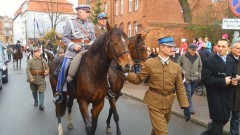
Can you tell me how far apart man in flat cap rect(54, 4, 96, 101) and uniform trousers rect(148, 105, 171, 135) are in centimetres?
200

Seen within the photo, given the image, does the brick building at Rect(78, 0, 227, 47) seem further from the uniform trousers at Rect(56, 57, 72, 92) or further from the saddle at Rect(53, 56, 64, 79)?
the uniform trousers at Rect(56, 57, 72, 92)

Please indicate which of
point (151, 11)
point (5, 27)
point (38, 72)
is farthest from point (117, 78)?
point (5, 27)

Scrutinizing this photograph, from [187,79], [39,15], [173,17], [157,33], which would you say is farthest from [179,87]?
[39,15]

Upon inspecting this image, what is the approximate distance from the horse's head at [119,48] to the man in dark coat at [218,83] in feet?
5.92

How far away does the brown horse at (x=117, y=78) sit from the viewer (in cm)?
669

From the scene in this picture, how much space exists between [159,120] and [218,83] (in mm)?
1473

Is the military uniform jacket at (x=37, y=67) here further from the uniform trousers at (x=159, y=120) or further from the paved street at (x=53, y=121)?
the uniform trousers at (x=159, y=120)

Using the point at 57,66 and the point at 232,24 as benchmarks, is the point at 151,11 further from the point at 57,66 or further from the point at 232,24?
the point at 57,66

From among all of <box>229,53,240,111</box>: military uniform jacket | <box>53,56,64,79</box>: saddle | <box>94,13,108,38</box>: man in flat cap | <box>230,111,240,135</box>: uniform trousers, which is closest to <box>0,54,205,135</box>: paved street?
<box>230,111,240,135</box>: uniform trousers

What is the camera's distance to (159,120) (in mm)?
4746

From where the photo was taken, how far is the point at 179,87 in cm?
498

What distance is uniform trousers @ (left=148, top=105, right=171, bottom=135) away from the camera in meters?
4.68

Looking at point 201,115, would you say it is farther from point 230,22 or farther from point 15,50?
point 15,50

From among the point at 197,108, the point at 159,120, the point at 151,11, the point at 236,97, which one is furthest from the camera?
the point at 151,11
